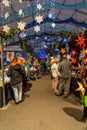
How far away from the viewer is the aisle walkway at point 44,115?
28.9ft

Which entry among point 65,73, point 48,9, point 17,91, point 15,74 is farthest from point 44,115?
point 48,9

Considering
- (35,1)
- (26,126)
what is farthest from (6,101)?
(35,1)

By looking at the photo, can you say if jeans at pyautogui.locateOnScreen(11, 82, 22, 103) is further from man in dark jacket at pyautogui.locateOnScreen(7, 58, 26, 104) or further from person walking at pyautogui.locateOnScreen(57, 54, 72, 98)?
person walking at pyautogui.locateOnScreen(57, 54, 72, 98)

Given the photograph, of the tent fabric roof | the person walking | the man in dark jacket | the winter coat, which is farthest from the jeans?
the tent fabric roof

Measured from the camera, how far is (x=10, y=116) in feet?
33.0

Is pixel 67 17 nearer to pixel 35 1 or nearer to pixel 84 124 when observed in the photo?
pixel 35 1

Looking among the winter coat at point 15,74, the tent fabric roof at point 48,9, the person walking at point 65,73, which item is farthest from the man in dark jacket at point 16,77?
the tent fabric roof at point 48,9

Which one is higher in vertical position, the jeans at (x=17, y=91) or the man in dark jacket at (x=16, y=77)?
the man in dark jacket at (x=16, y=77)

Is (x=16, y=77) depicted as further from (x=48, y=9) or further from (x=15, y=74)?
(x=48, y=9)

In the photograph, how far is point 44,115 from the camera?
1002cm

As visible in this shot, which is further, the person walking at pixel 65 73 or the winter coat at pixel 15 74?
the person walking at pixel 65 73

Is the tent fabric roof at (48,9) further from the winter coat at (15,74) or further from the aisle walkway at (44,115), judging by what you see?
the aisle walkway at (44,115)

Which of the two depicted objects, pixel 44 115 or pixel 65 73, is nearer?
pixel 44 115

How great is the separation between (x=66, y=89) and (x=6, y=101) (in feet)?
8.05
